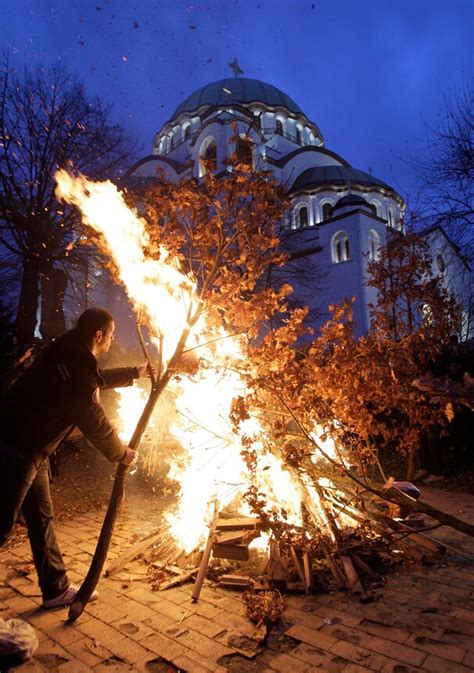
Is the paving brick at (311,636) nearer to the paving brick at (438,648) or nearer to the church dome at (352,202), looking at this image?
the paving brick at (438,648)

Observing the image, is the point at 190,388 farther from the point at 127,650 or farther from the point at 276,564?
the point at 127,650

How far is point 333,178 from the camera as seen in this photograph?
39.1m

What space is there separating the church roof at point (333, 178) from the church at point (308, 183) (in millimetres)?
97

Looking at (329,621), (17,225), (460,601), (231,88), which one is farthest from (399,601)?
(231,88)

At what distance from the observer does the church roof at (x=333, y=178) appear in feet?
127

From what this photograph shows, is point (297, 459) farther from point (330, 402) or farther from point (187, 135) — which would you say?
point (187, 135)

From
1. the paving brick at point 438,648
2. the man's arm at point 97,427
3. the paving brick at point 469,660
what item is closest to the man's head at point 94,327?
the man's arm at point 97,427

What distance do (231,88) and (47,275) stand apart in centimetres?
4107

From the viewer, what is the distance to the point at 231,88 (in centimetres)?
4803

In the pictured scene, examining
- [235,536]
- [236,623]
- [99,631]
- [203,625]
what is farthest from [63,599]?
[235,536]

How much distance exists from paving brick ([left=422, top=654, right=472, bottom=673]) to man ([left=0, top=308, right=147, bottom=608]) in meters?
3.09

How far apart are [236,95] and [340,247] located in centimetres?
2445

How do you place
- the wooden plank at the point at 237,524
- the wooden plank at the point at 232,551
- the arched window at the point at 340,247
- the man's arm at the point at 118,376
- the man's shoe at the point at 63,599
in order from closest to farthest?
the man's shoe at the point at 63,599 → the man's arm at the point at 118,376 → the wooden plank at the point at 232,551 → the wooden plank at the point at 237,524 → the arched window at the point at 340,247

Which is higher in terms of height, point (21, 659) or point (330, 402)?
point (330, 402)
